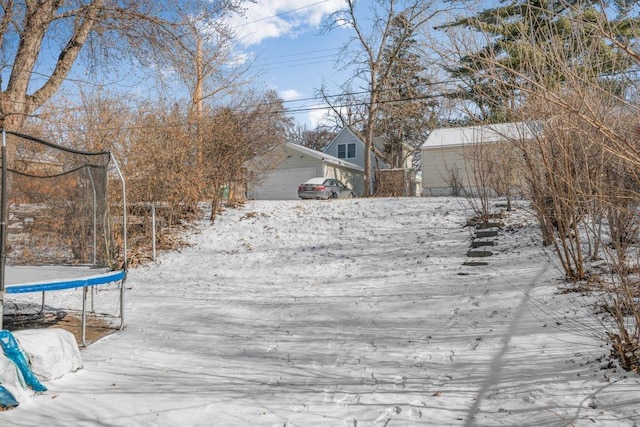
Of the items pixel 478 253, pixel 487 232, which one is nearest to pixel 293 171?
pixel 487 232

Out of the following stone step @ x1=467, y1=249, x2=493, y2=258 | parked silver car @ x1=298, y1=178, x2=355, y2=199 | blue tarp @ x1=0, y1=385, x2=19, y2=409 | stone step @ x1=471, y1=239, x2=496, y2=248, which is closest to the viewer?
blue tarp @ x1=0, y1=385, x2=19, y2=409

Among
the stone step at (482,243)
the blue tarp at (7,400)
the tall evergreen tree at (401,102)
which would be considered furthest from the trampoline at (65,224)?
the tall evergreen tree at (401,102)

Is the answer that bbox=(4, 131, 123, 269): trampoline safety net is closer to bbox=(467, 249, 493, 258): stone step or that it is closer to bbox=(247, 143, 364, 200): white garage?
bbox=(467, 249, 493, 258): stone step

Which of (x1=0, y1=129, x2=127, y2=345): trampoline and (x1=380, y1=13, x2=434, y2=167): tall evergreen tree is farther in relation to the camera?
(x1=380, y1=13, x2=434, y2=167): tall evergreen tree

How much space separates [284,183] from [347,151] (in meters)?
8.09

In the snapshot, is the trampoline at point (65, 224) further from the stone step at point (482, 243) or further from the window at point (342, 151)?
the window at point (342, 151)

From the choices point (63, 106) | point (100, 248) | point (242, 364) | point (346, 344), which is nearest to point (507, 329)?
point (346, 344)

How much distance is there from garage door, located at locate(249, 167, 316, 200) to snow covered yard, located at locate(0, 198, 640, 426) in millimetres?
16183

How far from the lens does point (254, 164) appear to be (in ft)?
60.5

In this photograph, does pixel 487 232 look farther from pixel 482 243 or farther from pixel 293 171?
pixel 293 171

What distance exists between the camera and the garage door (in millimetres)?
25312

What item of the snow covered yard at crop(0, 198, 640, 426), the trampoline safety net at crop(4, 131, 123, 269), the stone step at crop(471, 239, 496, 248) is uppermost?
the trampoline safety net at crop(4, 131, 123, 269)

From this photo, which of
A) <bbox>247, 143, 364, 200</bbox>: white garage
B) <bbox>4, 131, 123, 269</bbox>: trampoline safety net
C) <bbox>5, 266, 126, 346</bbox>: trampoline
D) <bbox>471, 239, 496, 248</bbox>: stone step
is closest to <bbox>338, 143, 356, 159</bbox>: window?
<bbox>247, 143, 364, 200</bbox>: white garage

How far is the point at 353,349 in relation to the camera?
4.52 m
